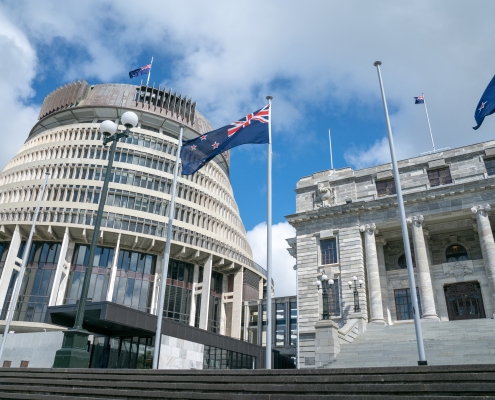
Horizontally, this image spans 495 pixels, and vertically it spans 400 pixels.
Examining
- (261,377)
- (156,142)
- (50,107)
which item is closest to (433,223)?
(261,377)

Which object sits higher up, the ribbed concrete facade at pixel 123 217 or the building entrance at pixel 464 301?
the ribbed concrete facade at pixel 123 217

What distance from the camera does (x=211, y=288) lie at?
67.6m

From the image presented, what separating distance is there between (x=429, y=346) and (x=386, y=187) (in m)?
17.3

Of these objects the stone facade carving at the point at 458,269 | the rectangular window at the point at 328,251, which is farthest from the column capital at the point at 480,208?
the rectangular window at the point at 328,251

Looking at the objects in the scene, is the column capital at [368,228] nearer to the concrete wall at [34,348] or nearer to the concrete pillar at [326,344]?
the concrete pillar at [326,344]

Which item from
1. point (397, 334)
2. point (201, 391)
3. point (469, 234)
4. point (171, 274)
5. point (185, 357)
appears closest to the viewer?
point (201, 391)

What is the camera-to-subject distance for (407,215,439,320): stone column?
1217 inches

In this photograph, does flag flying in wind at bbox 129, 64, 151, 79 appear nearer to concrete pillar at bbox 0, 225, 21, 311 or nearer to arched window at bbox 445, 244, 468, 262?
concrete pillar at bbox 0, 225, 21, 311

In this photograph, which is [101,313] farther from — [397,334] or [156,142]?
[156,142]

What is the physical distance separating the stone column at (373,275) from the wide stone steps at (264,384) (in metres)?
24.1

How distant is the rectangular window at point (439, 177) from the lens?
117ft

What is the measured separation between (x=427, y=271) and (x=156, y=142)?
49.5m

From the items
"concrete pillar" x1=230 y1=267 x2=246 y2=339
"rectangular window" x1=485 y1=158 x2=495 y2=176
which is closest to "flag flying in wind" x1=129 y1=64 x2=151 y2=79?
"concrete pillar" x1=230 y1=267 x2=246 y2=339

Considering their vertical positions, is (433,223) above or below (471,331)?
above
